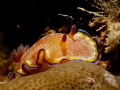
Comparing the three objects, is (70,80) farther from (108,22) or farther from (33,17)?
(33,17)

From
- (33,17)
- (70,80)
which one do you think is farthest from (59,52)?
(33,17)

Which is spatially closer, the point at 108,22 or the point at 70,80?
the point at 70,80

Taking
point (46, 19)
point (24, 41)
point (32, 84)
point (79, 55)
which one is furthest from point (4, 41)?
point (32, 84)

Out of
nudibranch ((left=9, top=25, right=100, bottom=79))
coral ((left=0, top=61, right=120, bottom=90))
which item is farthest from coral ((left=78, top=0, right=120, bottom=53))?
coral ((left=0, top=61, right=120, bottom=90))

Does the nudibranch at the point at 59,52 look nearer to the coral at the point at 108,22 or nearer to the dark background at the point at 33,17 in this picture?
the coral at the point at 108,22

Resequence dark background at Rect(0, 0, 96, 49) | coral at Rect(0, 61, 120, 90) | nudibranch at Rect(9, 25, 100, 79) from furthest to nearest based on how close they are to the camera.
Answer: dark background at Rect(0, 0, 96, 49) < nudibranch at Rect(9, 25, 100, 79) < coral at Rect(0, 61, 120, 90)

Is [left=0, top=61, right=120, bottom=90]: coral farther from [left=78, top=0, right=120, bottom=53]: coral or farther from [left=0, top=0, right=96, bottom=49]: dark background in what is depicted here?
[left=0, top=0, right=96, bottom=49]: dark background

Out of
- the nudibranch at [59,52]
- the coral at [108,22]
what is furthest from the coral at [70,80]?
the coral at [108,22]
